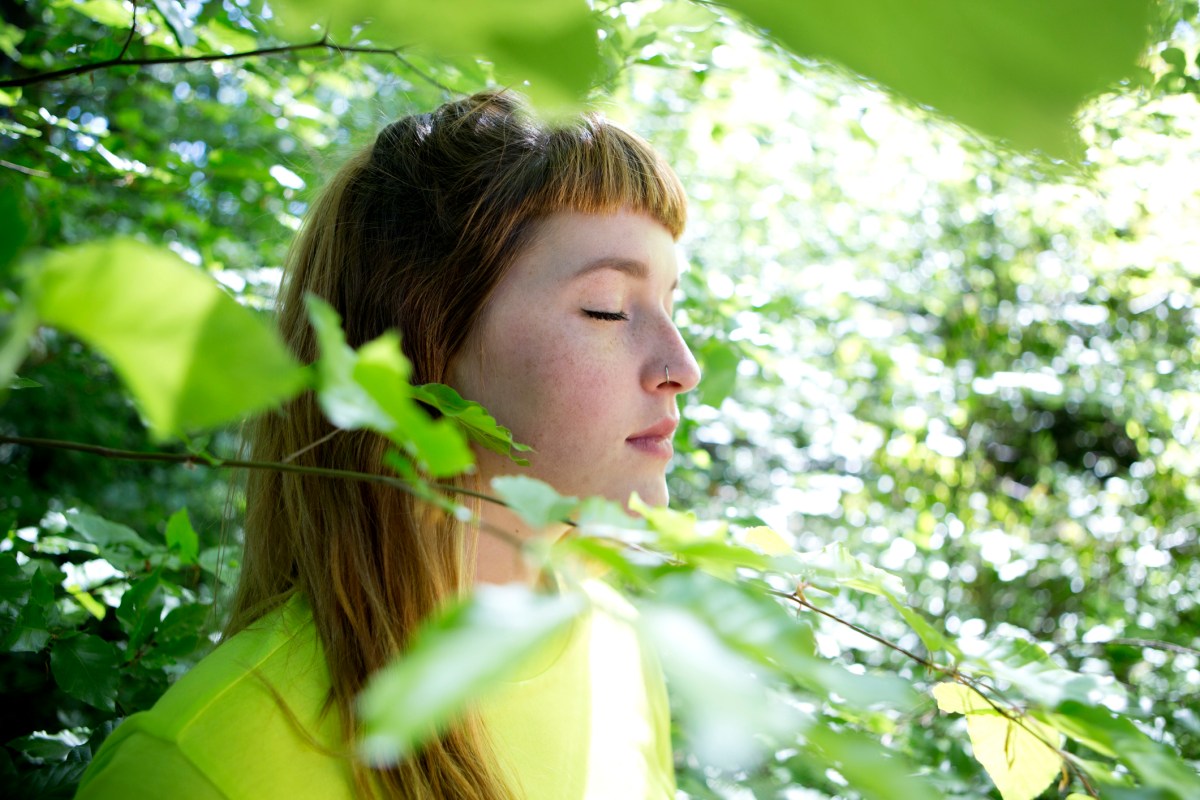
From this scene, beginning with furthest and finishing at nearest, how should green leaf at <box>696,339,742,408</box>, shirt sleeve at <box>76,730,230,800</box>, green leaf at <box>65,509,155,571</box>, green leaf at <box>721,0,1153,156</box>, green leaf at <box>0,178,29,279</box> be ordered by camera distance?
green leaf at <box>696,339,742,408</box>, green leaf at <box>65,509,155,571</box>, shirt sleeve at <box>76,730,230,800</box>, green leaf at <box>0,178,29,279</box>, green leaf at <box>721,0,1153,156</box>

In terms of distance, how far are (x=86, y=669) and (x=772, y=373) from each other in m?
1.50

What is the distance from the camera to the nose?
1022 millimetres

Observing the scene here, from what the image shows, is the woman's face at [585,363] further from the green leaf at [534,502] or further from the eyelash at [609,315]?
the green leaf at [534,502]

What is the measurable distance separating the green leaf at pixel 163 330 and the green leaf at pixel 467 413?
31 cm

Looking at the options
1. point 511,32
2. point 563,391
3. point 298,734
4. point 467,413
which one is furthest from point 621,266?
point 511,32

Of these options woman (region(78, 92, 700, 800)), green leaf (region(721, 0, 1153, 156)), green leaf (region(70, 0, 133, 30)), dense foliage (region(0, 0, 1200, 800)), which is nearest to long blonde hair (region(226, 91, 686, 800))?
woman (region(78, 92, 700, 800))

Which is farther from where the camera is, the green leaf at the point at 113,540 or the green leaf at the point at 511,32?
the green leaf at the point at 113,540

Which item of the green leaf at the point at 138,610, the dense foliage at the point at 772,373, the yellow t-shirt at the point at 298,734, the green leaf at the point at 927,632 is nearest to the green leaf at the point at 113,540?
the dense foliage at the point at 772,373

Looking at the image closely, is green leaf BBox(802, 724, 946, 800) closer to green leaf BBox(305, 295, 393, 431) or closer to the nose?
green leaf BBox(305, 295, 393, 431)

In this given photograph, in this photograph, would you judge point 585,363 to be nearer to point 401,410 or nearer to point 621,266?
point 621,266

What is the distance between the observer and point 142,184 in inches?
60.7

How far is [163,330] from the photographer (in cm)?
27

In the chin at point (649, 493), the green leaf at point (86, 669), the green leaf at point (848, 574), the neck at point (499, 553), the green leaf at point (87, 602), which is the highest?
the green leaf at point (848, 574)

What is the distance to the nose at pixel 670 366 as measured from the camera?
40.3 inches
